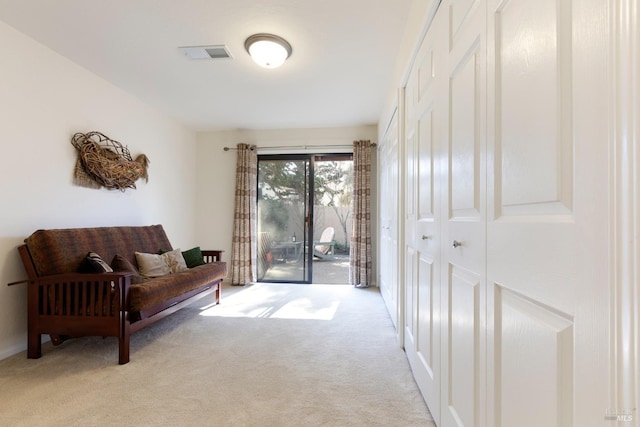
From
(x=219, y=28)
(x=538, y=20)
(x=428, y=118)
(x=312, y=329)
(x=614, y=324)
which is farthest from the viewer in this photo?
(x=312, y=329)

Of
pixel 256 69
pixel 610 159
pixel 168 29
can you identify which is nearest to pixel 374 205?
pixel 256 69

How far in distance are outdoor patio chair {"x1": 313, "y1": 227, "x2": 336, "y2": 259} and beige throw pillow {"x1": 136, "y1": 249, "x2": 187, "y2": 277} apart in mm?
2103

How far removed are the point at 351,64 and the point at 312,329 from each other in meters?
2.45

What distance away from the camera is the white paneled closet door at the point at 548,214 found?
487 millimetres

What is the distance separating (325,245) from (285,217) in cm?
79

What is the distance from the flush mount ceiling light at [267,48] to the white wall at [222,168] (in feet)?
7.06

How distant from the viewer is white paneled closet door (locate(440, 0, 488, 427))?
93cm

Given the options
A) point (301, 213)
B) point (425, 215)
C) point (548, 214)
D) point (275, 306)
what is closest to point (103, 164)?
point (275, 306)

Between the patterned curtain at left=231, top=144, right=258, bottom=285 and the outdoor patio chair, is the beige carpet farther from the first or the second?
the outdoor patio chair

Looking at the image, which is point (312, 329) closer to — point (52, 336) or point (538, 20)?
point (52, 336)

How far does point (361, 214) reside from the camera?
14.4 feet

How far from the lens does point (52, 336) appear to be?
227cm

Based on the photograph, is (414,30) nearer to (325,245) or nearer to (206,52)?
(206,52)

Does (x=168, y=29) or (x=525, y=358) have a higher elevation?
(x=168, y=29)
